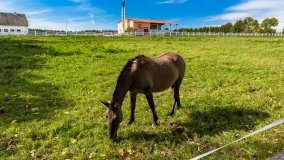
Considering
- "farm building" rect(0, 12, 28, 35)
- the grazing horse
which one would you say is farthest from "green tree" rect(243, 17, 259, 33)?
the grazing horse

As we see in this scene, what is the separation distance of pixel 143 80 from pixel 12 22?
91.5 m

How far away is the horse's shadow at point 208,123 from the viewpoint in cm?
778

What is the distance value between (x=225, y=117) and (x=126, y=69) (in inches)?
132

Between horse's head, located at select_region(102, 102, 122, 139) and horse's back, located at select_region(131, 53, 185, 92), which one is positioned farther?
horse's back, located at select_region(131, 53, 185, 92)

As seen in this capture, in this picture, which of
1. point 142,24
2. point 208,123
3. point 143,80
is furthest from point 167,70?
point 142,24

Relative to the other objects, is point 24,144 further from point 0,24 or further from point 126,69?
point 0,24

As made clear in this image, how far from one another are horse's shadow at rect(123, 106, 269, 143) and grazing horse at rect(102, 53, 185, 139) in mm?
666

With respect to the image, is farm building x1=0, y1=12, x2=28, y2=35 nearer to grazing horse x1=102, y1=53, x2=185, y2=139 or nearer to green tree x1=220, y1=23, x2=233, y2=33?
green tree x1=220, y1=23, x2=233, y2=33

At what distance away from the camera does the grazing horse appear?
7.20 m

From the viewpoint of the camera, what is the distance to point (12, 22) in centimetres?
9019

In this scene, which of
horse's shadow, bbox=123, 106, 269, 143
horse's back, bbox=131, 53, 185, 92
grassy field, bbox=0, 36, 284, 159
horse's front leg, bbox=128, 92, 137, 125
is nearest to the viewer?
grassy field, bbox=0, 36, 284, 159

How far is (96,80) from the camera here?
1494 centimetres

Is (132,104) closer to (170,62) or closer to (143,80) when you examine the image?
(143,80)

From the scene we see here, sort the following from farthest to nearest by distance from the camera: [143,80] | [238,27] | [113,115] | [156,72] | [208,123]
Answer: [238,27]
[156,72]
[208,123]
[143,80]
[113,115]
